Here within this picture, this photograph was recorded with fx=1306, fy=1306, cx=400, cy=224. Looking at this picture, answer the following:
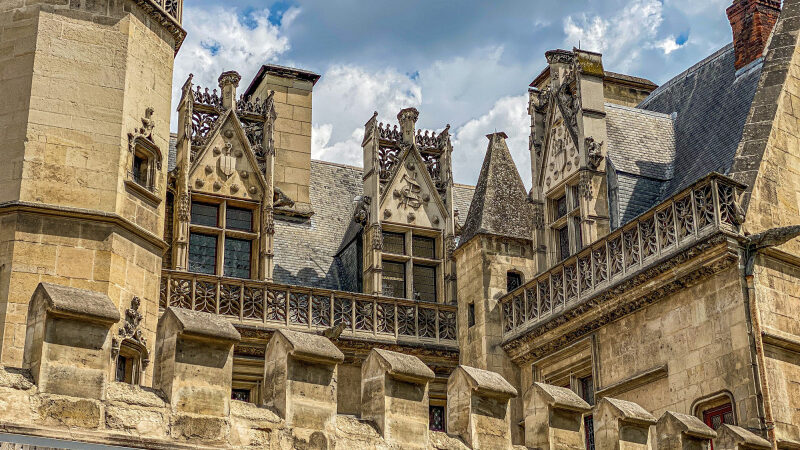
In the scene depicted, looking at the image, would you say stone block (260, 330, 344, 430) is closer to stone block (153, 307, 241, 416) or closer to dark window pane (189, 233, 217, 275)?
stone block (153, 307, 241, 416)

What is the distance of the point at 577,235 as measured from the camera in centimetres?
1797

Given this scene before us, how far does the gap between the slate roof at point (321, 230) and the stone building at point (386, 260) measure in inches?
2.2

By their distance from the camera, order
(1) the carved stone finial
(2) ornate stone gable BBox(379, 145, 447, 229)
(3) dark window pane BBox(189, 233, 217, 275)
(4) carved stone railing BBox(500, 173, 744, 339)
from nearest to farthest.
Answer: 1. (4) carved stone railing BBox(500, 173, 744, 339)
2. (3) dark window pane BBox(189, 233, 217, 275)
3. (2) ornate stone gable BBox(379, 145, 447, 229)
4. (1) the carved stone finial

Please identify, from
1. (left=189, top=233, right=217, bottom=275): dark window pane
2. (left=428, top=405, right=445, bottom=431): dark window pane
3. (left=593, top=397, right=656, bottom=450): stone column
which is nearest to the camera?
(left=593, top=397, right=656, bottom=450): stone column

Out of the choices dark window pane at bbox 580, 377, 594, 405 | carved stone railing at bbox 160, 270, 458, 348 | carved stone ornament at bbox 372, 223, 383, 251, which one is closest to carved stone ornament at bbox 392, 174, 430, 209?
carved stone ornament at bbox 372, 223, 383, 251

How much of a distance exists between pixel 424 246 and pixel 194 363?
1128cm

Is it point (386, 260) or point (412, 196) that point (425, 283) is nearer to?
point (386, 260)

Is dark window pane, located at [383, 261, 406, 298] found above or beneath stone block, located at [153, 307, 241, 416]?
above

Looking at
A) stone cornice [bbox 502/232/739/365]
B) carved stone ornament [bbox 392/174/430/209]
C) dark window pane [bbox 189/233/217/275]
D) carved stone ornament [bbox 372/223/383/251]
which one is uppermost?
carved stone ornament [bbox 392/174/430/209]

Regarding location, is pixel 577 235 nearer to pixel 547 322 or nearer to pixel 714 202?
pixel 547 322

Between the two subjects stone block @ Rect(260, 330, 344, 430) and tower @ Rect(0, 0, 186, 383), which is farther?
tower @ Rect(0, 0, 186, 383)

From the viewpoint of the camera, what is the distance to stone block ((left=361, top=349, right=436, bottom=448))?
956 centimetres

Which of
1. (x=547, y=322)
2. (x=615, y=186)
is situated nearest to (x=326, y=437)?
(x=547, y=322)

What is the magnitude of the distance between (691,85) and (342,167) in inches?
241
